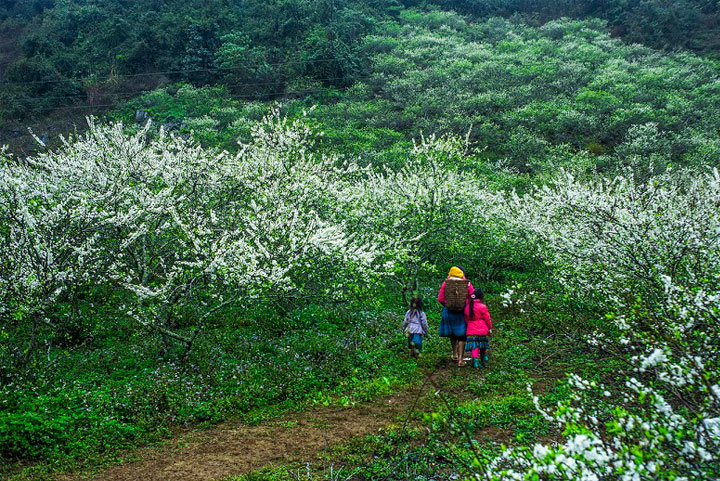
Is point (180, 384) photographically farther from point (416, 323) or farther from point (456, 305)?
point (456, 305)

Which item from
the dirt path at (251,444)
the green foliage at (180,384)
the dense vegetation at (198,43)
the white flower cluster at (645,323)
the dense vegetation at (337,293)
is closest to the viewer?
the white flower cluster at (645,323)

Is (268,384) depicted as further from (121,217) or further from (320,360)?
(121,217)

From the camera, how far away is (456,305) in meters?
11.7

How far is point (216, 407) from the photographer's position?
Result: 9.63 meters

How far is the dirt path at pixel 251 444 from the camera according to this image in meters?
7.46

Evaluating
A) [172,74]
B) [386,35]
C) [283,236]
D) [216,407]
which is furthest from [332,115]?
[216,407]

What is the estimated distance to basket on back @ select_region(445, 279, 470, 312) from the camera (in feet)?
38.3

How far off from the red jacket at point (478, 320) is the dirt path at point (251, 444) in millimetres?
2975

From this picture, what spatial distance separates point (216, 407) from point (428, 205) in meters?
10.7

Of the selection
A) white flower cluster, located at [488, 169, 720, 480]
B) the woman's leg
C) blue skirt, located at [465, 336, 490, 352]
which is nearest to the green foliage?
the woman's leg

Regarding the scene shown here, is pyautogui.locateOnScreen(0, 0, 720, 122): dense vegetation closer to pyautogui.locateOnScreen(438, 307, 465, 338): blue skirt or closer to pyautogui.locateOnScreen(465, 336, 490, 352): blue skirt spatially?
pyautogui.locateOnScreen(438, 307, 465, 338): blue skirt

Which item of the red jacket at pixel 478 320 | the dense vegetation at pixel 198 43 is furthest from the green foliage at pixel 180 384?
the dense vegetation at pixel 198 43

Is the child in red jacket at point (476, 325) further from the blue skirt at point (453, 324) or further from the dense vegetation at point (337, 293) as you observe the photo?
the dense vegetation at point (337, 293)

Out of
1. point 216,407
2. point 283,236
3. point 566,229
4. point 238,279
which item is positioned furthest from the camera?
point 566,229
